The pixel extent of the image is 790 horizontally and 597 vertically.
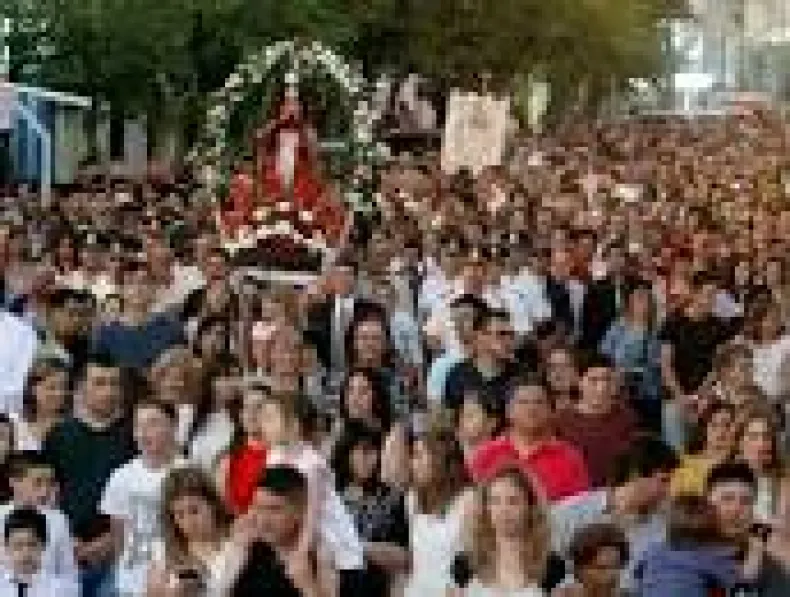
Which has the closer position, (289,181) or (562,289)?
(562,289)

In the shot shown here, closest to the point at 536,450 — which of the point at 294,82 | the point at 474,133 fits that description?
the point at 294,82

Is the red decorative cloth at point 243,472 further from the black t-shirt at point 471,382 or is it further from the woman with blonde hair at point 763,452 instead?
the black t-shirt at point 471,382

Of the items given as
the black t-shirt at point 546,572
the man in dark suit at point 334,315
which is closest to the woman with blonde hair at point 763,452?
the black t-shirt at point 546,572

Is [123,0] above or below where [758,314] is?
above

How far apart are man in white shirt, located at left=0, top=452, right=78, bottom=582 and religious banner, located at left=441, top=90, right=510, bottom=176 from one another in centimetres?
1837

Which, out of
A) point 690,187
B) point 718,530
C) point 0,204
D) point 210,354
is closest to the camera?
point 718,530

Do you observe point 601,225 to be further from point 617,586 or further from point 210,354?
point 617,586

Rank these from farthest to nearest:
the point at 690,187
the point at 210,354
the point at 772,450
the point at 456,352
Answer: the point at 690,187, the point at 456,352, the point at 210,354, the point at 772,450

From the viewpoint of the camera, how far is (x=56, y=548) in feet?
26.3

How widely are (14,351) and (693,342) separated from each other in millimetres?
3668

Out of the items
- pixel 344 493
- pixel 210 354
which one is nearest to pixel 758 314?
pixel 210 354

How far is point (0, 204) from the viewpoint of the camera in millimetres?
25609

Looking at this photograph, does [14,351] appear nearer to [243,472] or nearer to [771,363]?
[243,472]

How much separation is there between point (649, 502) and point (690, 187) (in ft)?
102
